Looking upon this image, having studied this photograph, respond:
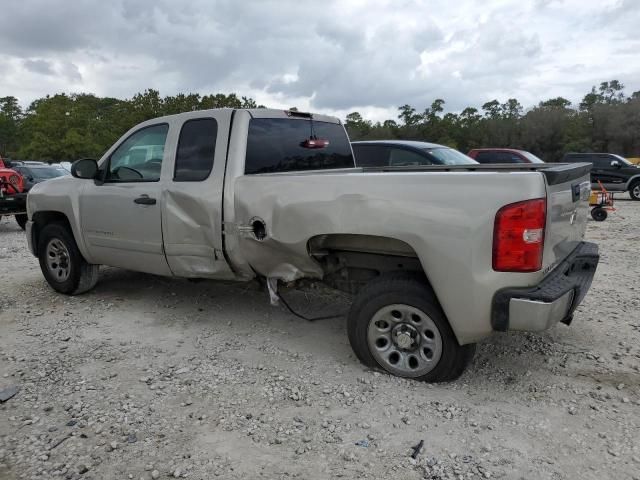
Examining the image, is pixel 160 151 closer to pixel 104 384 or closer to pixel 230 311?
pixel 230 311

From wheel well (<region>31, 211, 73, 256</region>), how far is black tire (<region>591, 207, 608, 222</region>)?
11.1 meters

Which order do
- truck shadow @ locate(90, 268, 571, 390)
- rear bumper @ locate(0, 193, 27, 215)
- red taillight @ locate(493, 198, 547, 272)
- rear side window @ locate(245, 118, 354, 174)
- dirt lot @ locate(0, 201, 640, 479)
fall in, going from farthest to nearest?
rear bumper @ locate(0, 193, 27, 215) < rear side window @ locate(245, 118, 354, 174) < truck shadow @ locate(90, 268, 571, 390) < red taillight @ locate(493, 198, 547, 272) < dirt lot @ locate(0, 201, 640, 479)

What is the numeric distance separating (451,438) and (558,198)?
1.59m

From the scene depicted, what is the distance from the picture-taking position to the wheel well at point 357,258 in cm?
350

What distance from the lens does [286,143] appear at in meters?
4.48

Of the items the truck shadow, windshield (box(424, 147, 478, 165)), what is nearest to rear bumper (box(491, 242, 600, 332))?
the truck shadow

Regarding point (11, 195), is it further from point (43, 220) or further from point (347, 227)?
point (347, 227)

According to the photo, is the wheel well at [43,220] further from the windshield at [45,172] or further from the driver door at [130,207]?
the windshield at [45,172]

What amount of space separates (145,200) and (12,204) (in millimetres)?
8186

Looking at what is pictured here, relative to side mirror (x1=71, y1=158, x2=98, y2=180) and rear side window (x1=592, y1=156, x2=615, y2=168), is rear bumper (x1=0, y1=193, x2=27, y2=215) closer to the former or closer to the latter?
side mirror (x1=71, y1=158, x2=98, y2=180)

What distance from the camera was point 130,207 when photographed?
472 cm

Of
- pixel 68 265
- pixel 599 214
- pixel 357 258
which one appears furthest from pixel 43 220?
pixel 599 214

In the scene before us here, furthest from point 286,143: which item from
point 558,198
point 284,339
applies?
point 558,198

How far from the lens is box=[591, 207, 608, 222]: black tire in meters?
11.6
